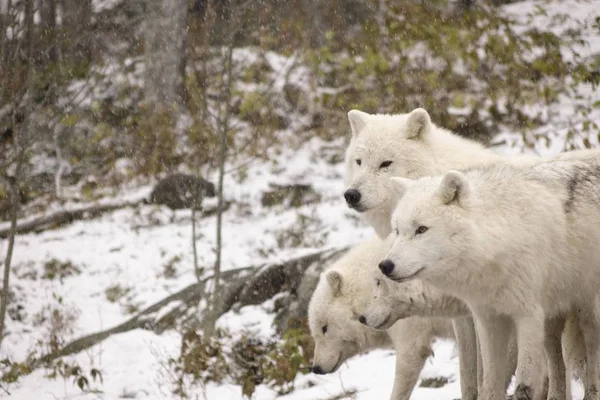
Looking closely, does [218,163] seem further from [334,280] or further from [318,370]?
[334,280]

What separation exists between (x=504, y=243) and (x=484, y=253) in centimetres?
14

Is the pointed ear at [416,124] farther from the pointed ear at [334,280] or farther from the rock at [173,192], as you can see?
the rock at [173,192]

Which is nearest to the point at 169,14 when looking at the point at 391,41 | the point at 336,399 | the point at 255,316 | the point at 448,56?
the point at 391,41

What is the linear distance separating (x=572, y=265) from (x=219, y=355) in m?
4.67

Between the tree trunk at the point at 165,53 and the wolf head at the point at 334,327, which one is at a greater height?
the tree trunk at the point at 165,53

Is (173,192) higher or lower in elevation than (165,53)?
lower

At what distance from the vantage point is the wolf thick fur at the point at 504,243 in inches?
162

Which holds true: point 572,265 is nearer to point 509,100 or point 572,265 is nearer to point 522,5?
point 509,100

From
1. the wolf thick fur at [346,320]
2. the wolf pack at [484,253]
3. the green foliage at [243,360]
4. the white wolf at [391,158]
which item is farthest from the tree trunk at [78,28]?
the wolf pack at [484,253]

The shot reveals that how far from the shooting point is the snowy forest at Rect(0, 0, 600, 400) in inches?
326

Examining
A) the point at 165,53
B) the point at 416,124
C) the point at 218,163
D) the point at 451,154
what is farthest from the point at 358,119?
the point at 165,53

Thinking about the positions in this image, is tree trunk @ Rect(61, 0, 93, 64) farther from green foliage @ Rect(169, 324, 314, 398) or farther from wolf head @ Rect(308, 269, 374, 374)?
wolf head @ Rect(308, 269, 374, 374)

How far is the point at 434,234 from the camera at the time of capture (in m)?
4.11

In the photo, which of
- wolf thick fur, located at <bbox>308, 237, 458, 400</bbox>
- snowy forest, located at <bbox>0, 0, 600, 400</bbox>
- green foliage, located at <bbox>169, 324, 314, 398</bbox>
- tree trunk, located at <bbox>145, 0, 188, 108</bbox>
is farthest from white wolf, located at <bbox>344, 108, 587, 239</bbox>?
tree trunk, located at <bbox>145, 0, 188, 108</bbox>
